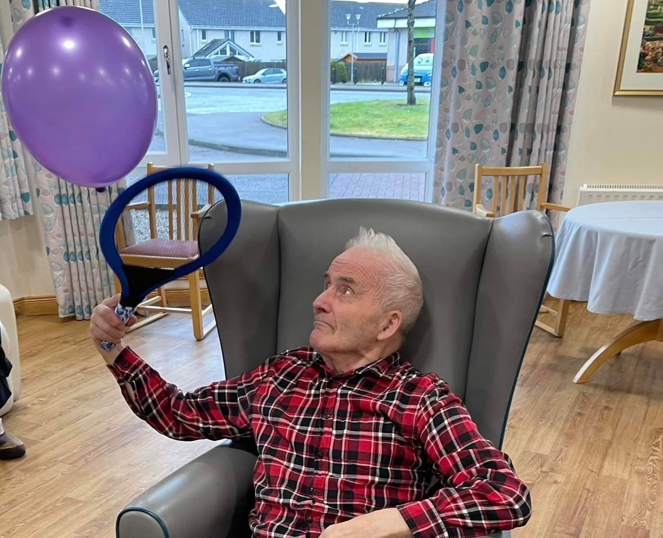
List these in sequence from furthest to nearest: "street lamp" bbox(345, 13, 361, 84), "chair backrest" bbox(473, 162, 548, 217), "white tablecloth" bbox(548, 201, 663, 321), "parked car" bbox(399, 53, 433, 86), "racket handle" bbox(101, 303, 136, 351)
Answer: "parked car" bbox(399, 53, 433, 86) → "street lamp" bbox(345, 13, 361, 84) → "chair backrest" bbox(473, 162, 548, 217) → "white tablecloth" bbox(548, 201, 663, 321) → "racket handle" bbox(101, 303, 136, 351)

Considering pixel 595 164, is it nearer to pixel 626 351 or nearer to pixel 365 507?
pixel 626 351

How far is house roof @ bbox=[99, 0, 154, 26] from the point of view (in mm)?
3328

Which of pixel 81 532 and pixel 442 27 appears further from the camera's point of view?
pixel 442 27

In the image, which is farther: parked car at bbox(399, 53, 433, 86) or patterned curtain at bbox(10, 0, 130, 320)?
parked car at bbox(399, 53, 433, 86)

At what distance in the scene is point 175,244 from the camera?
3086 mm

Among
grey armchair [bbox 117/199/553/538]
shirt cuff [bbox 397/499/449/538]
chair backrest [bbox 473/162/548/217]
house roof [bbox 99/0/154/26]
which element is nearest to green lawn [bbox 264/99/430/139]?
chair backrest [bbox 473/162/548/217]

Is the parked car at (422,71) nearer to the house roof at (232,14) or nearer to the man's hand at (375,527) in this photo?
the house roof at (232,14)

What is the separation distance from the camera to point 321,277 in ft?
4.65

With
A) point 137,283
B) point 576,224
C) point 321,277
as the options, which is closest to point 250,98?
point 576,224

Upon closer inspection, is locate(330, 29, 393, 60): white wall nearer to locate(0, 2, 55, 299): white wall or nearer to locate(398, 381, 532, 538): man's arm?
locate(0, 2, 55, 299): white wall

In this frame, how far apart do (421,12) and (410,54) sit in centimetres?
25

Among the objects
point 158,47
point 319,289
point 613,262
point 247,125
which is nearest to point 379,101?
point 247,125

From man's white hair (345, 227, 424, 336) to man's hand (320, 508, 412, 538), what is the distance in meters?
0.41

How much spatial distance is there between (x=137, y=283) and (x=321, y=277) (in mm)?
476
